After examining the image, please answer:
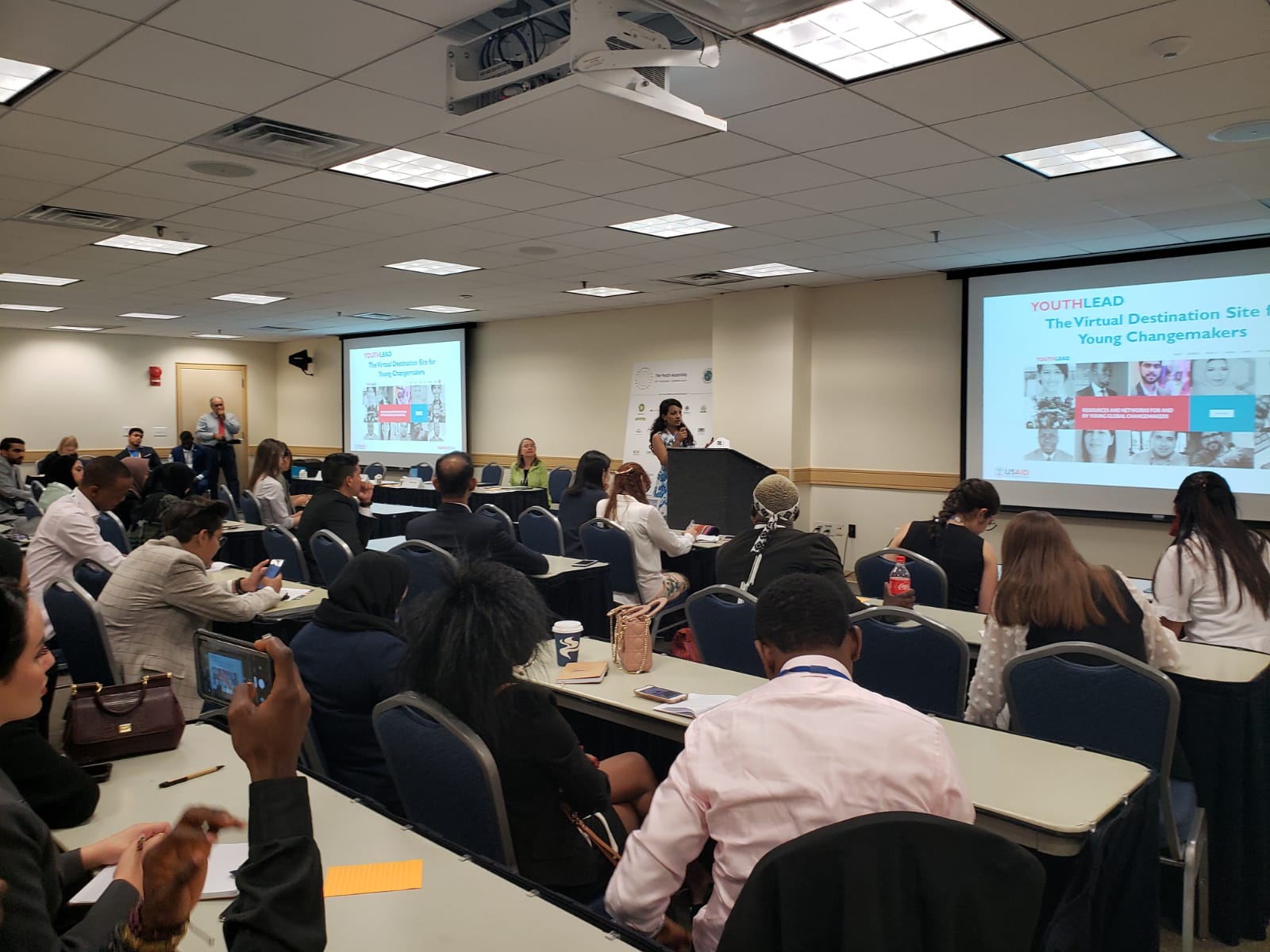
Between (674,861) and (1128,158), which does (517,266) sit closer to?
(1128,158)

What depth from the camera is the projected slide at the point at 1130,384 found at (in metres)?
6.36

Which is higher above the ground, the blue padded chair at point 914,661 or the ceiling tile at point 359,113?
the ceiling tile at point 359,113

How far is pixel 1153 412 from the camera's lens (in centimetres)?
→ 680

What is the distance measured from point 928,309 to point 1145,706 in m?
6.16

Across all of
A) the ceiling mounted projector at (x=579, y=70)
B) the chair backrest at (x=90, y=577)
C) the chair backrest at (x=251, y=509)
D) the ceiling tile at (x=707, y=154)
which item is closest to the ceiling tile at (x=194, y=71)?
the ceiling mounted projector at (x=579, y=70)

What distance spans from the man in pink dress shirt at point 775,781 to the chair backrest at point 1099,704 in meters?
1.19

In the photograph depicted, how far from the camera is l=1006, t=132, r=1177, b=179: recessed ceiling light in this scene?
4.19 meters

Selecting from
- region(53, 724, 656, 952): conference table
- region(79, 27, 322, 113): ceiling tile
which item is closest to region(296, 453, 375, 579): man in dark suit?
region(79, 27, 322, 113): ceiling tile

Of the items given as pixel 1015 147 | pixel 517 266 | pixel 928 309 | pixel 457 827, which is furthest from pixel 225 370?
pixel 457 827

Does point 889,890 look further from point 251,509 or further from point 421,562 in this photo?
point 251,509

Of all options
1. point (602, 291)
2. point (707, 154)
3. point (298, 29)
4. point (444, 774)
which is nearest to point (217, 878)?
point (444, 774)

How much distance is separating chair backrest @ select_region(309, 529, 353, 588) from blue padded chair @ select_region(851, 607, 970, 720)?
3008 millimetres

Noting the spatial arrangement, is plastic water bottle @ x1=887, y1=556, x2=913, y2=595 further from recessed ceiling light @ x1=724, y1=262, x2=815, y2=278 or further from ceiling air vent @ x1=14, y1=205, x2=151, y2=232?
ceiling air vent @ x1=14, y1=205, x2=151, y2=232

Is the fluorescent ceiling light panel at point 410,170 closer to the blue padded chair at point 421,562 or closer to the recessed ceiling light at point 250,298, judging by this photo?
the blue padded chair at point 421,562
